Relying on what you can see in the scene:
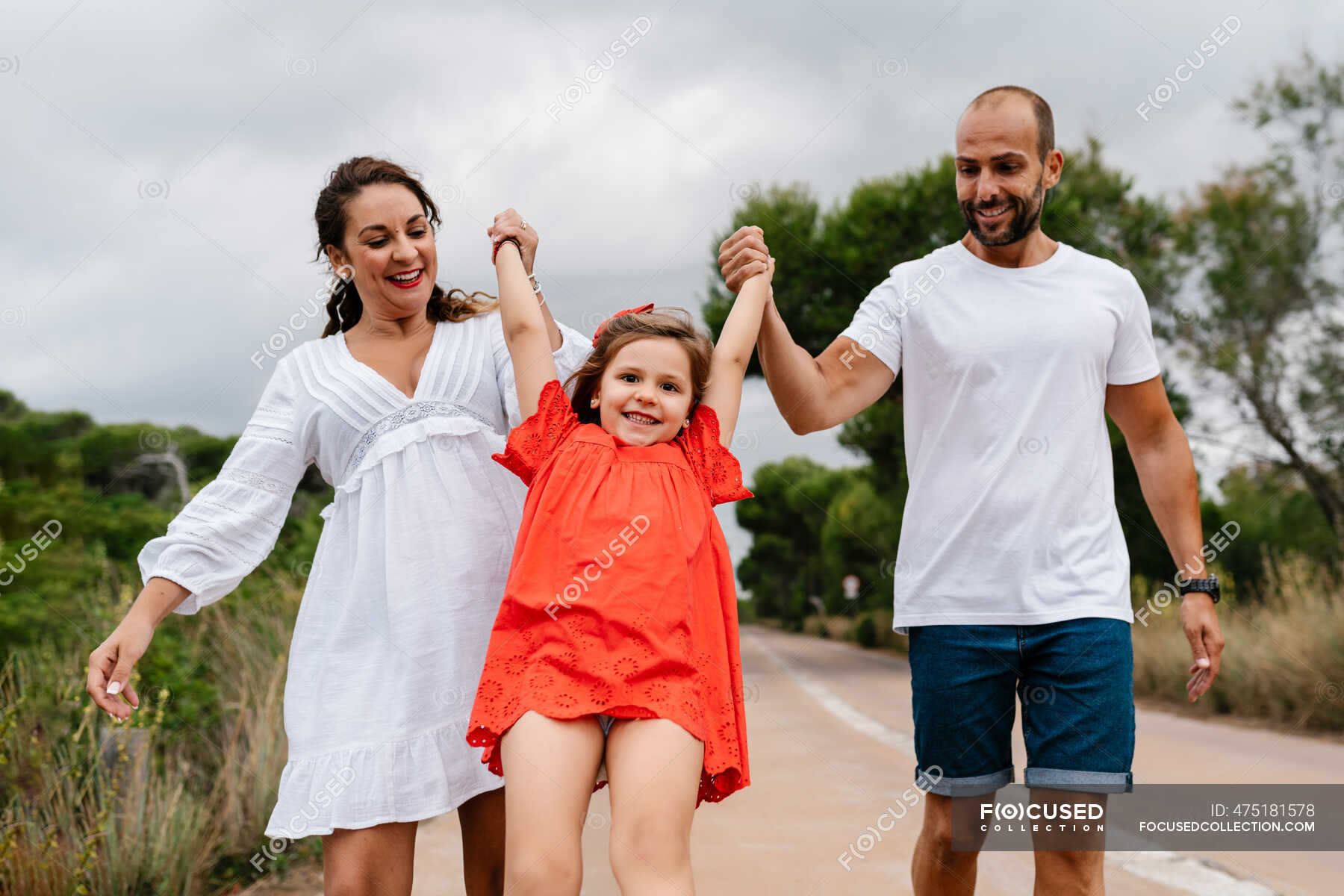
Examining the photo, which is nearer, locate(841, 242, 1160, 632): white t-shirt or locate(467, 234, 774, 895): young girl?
locate(467, 234, 774, 895): young girl

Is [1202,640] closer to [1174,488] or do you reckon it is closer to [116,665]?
[1174,488]

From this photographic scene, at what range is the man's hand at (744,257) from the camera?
118 inches

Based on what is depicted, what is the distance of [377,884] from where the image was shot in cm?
267

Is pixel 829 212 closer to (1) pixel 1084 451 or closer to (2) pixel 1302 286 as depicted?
(2) pixel 1302 286

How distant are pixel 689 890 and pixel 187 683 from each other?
15.5ft

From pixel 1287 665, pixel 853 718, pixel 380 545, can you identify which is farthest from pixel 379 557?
pixel 1287 665

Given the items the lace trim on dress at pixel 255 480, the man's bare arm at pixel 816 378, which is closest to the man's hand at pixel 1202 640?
the man's bare arm at pixel 816 378

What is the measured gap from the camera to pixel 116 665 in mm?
2670

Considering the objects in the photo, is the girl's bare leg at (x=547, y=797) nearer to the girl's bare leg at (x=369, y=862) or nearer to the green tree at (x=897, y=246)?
the girl's bare leg at (x=369, y=862)

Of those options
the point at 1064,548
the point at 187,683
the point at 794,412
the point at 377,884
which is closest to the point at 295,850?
the point at 187,683

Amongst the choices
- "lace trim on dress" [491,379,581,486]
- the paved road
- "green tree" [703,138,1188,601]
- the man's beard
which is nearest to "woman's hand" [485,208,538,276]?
"lace trim on dress" [491,379,581,486]

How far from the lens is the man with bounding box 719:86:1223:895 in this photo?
117 inches

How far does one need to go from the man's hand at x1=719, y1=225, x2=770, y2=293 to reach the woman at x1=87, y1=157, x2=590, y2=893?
444 mm

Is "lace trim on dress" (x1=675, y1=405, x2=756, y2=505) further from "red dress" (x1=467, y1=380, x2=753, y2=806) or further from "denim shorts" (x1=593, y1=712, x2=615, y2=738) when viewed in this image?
"denim shorts" (x1=593, y1=712, x2=615, y2=738)
